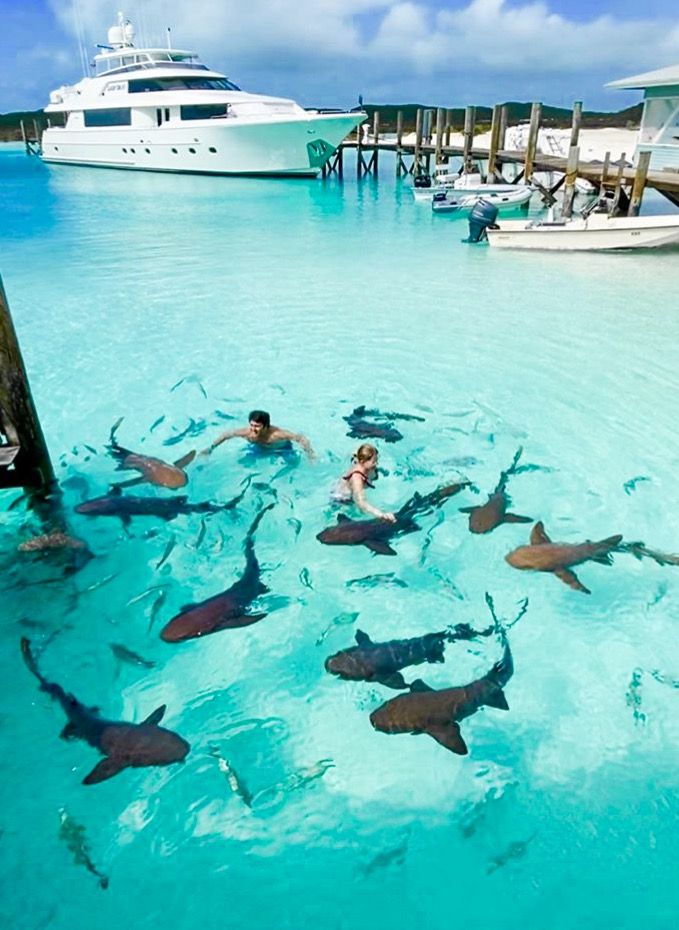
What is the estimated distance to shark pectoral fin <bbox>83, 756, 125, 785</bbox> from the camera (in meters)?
3.71

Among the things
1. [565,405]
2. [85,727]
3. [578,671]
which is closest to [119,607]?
[85,727]

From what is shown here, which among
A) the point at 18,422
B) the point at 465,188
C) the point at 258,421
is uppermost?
A: the point at 465,188

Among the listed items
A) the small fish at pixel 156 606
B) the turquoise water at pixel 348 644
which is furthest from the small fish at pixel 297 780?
the small fish at pixel 156 606

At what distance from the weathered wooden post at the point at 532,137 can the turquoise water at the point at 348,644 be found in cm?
1715

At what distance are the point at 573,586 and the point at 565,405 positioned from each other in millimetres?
4224

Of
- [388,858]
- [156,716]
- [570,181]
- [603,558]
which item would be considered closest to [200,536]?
[156,716]

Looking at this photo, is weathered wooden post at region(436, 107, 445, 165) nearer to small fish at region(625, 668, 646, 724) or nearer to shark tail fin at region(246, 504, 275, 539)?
shark tail fin at region(246, 504, 275, 539)

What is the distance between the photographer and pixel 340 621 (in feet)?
16.9

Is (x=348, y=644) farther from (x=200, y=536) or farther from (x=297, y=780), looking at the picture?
(x=200, y=536)

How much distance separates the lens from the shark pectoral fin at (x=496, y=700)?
13.7ft

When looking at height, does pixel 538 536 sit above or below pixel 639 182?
below

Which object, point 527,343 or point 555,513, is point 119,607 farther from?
point 527,343

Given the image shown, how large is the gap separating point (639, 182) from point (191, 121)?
90.1 feet

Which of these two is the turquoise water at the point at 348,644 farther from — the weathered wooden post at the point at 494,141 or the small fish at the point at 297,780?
the weathered wooden post at the point at 494,141
